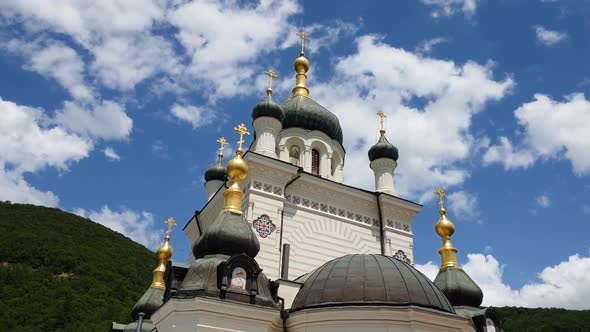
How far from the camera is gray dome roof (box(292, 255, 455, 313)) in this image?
1088cm

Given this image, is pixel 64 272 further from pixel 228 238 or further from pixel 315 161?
pixel 228 238

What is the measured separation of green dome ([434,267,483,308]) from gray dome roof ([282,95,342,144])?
649 centimetres

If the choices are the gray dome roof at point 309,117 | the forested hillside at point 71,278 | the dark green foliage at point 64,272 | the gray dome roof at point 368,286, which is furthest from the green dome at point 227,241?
the forested hillside at point 71,278

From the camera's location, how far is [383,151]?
1850 centimetres

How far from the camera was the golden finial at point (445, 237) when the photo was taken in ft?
50.1

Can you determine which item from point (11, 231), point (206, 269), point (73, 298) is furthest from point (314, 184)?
point (11, 231)

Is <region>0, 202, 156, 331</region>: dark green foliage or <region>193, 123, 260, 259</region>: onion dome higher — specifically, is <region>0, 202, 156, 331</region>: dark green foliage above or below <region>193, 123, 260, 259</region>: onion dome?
above

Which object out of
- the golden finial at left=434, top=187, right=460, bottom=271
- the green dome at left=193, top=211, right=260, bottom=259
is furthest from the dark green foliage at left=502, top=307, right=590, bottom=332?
the green dome at left=193, top=211, right=260, bottom=259

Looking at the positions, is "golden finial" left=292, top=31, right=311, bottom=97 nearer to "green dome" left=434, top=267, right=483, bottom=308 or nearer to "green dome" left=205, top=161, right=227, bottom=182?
"green dome" left=205, top=161, right=227, bottom=182

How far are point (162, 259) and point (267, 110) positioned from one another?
643 cm

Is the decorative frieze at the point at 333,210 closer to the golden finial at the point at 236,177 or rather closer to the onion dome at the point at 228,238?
the golden finial at the point at 236,177

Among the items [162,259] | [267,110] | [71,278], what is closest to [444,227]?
[267,110]

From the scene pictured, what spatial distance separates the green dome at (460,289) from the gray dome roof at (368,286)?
271cm

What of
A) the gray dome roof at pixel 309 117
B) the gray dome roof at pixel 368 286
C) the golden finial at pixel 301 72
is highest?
the golden finial at pixel 301 72
